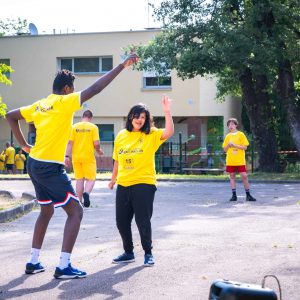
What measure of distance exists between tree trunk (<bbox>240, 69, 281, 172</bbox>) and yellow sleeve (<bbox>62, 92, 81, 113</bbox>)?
23.0 m

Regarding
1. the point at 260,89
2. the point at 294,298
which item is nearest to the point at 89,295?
the point at 294,298

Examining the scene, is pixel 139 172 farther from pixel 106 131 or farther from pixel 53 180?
pixel 106 131

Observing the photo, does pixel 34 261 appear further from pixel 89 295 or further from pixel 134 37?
pixel 134 37

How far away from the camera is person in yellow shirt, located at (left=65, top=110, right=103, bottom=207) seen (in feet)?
42.6

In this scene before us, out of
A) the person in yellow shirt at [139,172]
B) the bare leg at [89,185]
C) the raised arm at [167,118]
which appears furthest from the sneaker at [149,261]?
the bare leg at [89,185]

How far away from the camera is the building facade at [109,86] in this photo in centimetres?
4069

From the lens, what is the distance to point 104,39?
1633 inches

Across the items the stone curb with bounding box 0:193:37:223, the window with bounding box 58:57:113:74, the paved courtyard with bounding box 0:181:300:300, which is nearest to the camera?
the paved courtyard with bounding box 0:181:300:300

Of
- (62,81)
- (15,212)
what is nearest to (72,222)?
(62,81)

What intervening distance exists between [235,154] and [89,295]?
1000 cm

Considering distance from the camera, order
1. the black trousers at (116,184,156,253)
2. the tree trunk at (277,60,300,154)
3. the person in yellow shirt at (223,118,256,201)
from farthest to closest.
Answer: the tree trunk at (277,60,300,154), the person in yellow shirt at (223,118,256,201), the black trousers at (116,184,156,253)

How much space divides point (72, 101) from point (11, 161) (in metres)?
30.3

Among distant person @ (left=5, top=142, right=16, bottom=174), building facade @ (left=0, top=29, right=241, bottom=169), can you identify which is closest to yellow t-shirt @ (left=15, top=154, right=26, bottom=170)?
distant person @ (left=5, top=142, right=16, bottom=174)

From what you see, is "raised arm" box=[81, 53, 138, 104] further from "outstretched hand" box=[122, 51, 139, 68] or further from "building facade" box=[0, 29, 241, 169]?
"building facade" box=[0, 29, 241, 169]
